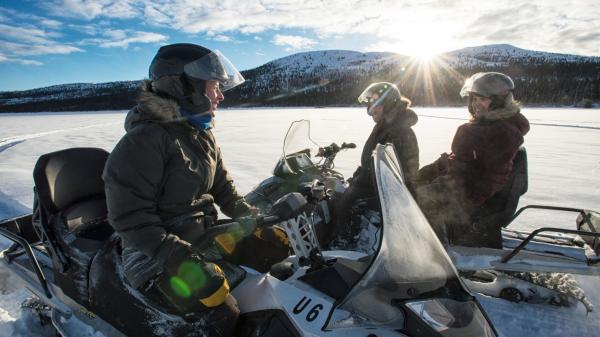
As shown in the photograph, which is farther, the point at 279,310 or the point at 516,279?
the point at 516,279

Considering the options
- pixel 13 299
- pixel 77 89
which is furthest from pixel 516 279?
pixel 77 89

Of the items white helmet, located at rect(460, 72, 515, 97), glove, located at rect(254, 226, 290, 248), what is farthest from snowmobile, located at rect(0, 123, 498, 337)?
white helmet, located at rect(460, 72, 515, 97)

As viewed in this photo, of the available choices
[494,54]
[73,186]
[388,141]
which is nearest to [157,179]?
[73,186]

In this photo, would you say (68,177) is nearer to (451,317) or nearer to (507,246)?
(451,317)

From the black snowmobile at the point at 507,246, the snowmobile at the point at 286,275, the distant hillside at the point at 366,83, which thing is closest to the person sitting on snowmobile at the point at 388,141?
the black snowmobile at the point at 507,246

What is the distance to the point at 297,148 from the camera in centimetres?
405

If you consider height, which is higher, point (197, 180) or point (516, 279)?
point (197, 180)

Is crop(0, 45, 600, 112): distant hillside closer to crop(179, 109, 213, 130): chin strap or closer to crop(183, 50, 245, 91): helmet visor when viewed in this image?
crop(183, 50, 245, 91): helmet visor

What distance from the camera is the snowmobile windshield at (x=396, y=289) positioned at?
4.41ft

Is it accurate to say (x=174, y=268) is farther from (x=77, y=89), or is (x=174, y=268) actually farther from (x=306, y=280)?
(x=77, y=89)

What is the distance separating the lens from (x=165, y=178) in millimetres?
1868

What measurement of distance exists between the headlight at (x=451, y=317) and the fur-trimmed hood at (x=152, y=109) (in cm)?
139

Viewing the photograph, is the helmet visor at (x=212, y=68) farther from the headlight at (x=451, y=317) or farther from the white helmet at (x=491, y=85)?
the white helmet at (x=491, y=85)

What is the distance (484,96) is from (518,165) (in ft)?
2.13
